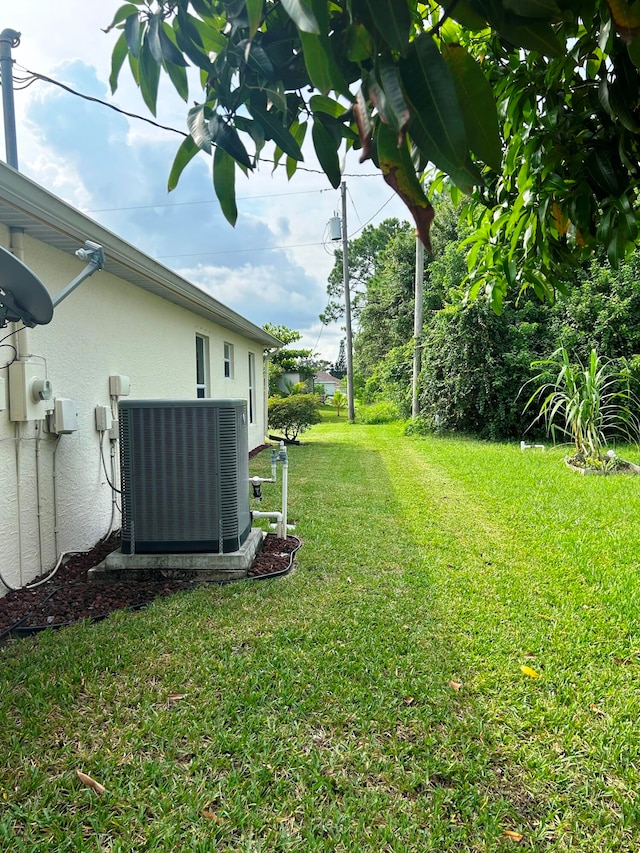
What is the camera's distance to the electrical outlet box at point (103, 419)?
15.0 ft

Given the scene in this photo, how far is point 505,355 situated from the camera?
11555 millimetres

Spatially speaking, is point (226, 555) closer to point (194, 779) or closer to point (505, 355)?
point (194, 779)

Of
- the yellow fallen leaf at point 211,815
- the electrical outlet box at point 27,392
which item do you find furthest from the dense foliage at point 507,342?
the yellow fallen leaf at point 211,815

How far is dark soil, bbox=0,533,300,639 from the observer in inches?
124

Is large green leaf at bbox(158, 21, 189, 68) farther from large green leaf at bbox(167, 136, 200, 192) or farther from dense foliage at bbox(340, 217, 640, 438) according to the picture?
dense foliage at bbox(340, 217, 640, 438)

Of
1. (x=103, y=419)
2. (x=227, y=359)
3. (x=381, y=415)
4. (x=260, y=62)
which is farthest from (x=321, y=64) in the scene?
(x=381, y=415)

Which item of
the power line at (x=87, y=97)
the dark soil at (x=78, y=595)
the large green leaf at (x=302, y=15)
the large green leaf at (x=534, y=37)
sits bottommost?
the dark soil at (x=78, y=595)

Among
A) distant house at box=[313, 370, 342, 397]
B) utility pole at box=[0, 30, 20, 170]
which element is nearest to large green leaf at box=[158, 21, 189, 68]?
utility pole at box=[0, 30, 20, 170]

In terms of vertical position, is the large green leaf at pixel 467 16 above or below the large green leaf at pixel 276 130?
above

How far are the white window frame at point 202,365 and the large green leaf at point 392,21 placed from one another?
7.58 meters

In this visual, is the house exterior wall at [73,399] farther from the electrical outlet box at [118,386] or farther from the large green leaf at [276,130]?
the large green leaf at [276,130]

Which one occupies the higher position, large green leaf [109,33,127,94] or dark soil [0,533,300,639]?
large green leaf [109,33,127,94]

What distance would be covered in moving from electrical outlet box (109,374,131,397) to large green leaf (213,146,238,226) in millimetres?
4358

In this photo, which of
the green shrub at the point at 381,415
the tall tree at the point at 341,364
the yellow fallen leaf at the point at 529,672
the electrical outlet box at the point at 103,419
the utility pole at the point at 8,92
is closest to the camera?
the yellow fallen leaf at the point at 529,672
